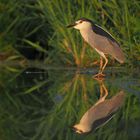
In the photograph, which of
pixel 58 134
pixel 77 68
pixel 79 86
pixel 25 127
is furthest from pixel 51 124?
pixel 77 68

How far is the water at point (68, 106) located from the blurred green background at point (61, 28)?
48 cm

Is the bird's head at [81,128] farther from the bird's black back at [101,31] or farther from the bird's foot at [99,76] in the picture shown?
the bird's black back at [101,31]

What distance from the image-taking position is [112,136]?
4.25 metres

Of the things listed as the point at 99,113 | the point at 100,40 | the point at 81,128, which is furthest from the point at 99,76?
the point at 81,128

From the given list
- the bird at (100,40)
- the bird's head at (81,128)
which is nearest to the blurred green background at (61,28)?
the bird at (100,40)

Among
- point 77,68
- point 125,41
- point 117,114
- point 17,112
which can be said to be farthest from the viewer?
point 77,68

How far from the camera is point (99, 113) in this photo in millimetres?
5328

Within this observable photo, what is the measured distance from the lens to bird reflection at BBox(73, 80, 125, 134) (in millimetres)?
4680

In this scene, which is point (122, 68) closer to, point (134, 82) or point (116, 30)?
point (116, 30)

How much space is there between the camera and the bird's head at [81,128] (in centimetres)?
450

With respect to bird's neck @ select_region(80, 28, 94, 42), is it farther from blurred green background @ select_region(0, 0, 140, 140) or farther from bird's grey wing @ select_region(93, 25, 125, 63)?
blurred green background @ select_region(0, 0, 140, 140)

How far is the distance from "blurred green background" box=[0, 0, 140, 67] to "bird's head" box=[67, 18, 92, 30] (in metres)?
0.36

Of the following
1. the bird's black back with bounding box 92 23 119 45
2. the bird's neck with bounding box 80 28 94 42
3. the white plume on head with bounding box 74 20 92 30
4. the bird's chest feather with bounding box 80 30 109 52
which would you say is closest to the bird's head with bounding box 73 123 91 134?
the bird's black back with bounding box 92 23 119 45

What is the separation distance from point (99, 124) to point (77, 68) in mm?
5010
